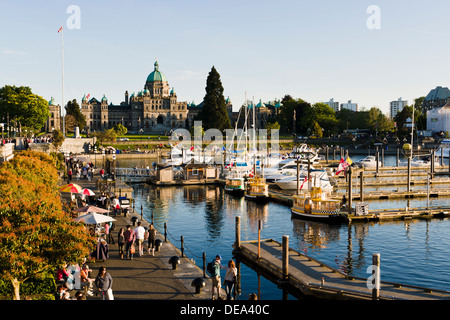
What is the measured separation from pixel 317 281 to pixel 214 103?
4609 inches

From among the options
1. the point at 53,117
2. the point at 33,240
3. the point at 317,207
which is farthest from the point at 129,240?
the point at 53,117

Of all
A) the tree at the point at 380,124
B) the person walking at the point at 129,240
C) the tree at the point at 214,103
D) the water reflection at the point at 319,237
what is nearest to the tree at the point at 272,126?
the tree at the point at 214,103

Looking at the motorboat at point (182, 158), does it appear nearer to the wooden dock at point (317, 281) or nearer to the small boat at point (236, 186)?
the small boat at point (236, 186)

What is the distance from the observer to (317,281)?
66.1 feet

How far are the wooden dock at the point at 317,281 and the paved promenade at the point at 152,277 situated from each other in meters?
4.08

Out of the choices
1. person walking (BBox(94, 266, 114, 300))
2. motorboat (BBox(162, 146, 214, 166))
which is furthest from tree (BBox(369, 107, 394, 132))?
person walking (BBox(94, 266, 114, 300))

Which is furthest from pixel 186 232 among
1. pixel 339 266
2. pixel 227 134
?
pixel 227 134

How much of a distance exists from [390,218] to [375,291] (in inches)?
872

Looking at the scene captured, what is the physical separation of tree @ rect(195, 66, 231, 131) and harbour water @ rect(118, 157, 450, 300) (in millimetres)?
87090

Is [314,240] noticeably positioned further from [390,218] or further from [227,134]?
[227,134]

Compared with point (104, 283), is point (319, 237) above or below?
below

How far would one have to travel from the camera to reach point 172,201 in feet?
160

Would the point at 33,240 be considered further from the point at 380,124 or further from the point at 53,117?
the point at 53,117
